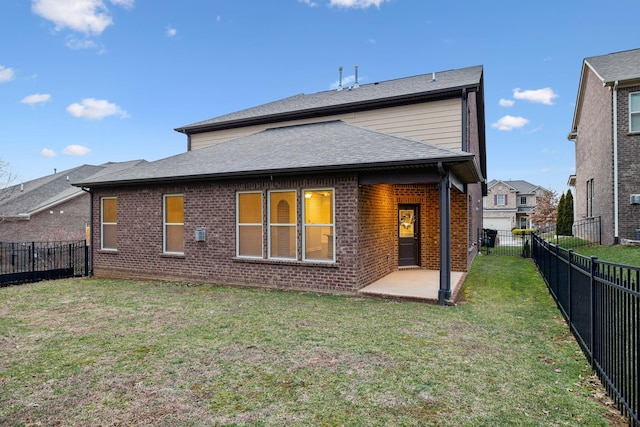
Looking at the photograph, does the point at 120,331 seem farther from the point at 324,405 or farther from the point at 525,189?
the point at 525,189

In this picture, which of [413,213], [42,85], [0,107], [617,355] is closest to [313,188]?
[413,213]

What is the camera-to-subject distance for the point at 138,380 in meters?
3.82

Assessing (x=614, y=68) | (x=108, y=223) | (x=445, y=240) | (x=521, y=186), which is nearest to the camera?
(x=445, y=240)

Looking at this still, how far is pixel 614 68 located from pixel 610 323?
16.5 meters

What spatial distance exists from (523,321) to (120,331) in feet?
21.7

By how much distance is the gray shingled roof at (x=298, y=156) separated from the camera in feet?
25.4

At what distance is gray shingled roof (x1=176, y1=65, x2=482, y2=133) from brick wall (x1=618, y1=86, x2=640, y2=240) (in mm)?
5895

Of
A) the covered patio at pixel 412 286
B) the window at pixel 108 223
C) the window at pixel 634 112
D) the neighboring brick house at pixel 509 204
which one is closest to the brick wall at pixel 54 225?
the window at pixel 108 223

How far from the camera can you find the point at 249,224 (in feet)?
31.4

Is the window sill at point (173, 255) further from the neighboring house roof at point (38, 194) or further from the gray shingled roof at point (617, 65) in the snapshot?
the gray shingled roof at point (617, 65)

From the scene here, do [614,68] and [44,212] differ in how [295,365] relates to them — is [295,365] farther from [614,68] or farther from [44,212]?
[44,212]

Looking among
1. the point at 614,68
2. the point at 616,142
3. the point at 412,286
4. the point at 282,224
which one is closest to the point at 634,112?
the point at 616,142

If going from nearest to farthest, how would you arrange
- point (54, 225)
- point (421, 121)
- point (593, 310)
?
point (593, 310) → point (421, 121) → point (54, 225)

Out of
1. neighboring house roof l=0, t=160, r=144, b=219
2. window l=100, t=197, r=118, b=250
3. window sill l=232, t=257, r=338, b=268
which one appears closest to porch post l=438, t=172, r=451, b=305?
window sill l=232, t=257, r=338, b=268
